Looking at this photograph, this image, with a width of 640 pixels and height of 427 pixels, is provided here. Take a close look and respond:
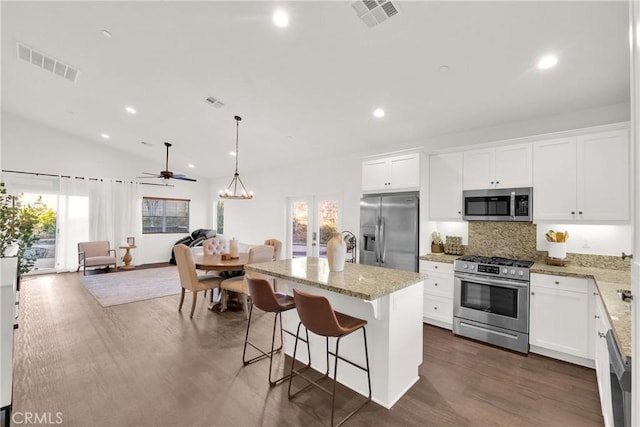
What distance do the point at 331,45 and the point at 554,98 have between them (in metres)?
2.50

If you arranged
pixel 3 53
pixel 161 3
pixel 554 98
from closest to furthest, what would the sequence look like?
pixel 161 3 → pixel 554 98 → pixel 3 53

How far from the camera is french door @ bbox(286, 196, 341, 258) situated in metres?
5.73

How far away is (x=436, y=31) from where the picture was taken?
2.36 meters

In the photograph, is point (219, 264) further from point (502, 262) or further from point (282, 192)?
point (502, 262)

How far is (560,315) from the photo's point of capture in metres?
2.82

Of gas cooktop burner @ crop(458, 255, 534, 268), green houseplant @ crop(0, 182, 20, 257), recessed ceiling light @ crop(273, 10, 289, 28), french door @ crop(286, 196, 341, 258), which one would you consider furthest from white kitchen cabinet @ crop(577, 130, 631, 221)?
green houseplant @ crop(0, 182, 20, 257)

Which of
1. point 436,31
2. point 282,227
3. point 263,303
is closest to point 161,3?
point 436,31

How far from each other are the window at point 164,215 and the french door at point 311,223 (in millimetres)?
4304

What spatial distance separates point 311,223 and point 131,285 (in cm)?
389

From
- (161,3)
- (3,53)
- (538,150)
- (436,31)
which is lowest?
(538,150)

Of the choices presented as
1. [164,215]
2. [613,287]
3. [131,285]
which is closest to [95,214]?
[164,215]

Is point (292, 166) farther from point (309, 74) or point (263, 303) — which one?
point (263, 303)

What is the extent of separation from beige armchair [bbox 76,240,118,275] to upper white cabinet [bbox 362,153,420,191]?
6.40 m

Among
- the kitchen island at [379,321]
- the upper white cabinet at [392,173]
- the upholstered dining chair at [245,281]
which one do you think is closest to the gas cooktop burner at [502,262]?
the upper white cabinet at [392,173]
